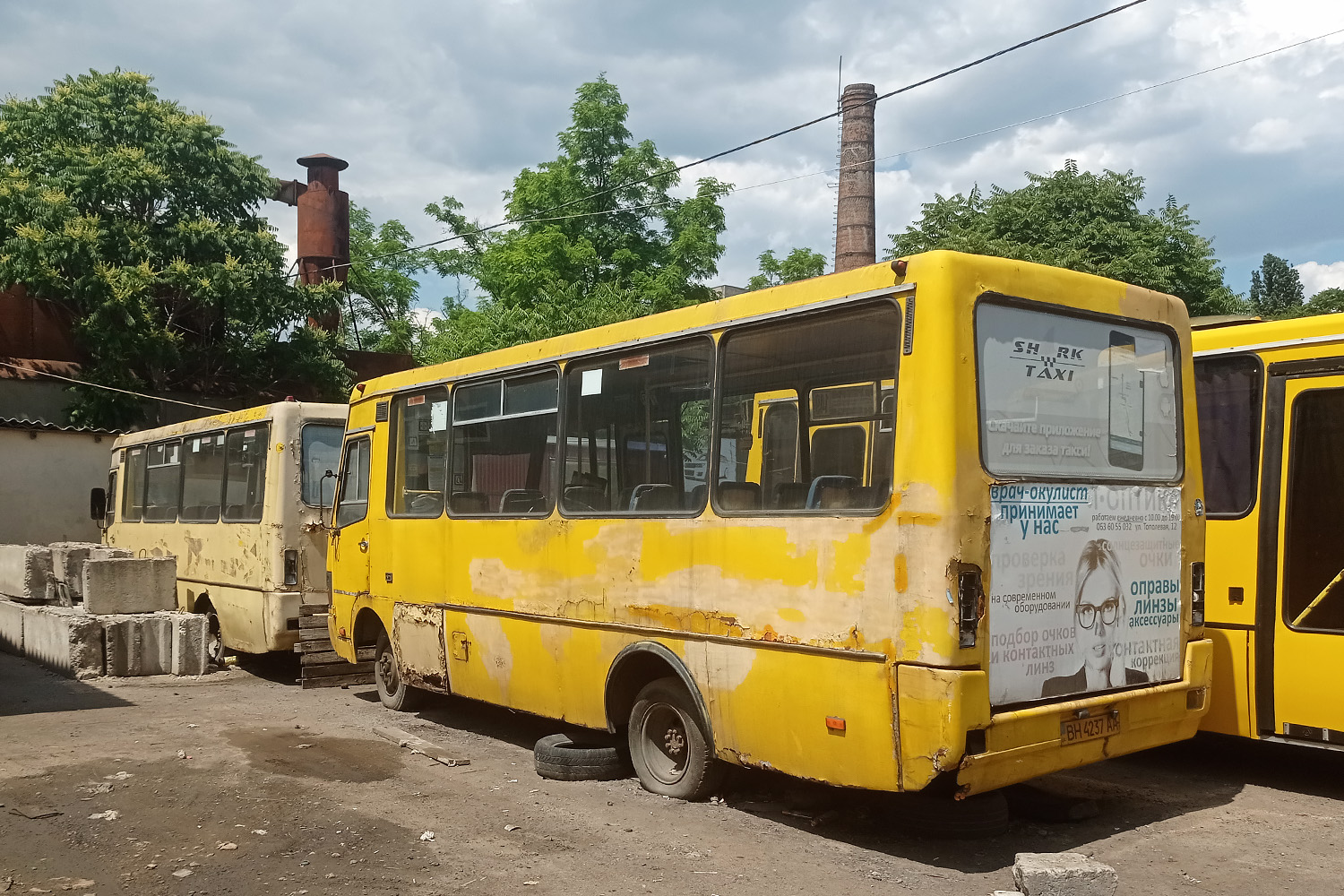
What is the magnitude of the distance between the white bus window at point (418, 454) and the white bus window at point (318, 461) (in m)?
2.15

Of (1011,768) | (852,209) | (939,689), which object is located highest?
(852,209)

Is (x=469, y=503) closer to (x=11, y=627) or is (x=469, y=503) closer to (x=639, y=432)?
(x=639, y=432)

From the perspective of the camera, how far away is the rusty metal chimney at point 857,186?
83.6ft

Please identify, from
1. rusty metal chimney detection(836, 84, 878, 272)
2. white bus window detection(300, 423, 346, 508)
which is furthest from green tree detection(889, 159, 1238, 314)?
white bus window detection(300, 423, 346, 508)

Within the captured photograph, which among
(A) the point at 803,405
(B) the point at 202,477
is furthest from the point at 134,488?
(A) the point at 803,405

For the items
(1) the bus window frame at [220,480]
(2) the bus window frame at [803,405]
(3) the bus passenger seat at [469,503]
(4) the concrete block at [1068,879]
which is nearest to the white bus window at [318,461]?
(1) the bus window frame at [220,480]

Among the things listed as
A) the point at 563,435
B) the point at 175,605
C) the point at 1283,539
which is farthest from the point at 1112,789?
the point at 175,605

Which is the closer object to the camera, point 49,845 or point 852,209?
point 49,845

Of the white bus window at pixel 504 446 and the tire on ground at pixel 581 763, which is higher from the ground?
the white bus window at pixel 504 446

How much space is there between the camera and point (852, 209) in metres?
25.6

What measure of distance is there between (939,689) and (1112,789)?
283 cm

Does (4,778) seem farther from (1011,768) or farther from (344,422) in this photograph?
(1011,768)

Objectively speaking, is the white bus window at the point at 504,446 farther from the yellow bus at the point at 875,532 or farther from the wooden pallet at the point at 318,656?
the wooden pallet at the point at 318,656

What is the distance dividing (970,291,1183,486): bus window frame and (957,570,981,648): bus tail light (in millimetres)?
479
